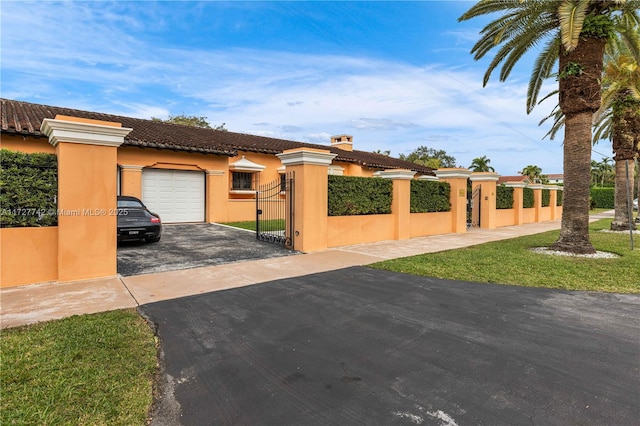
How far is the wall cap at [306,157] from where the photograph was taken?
9781 millimetres

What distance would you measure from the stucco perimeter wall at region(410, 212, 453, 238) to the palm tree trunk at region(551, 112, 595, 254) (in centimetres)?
485

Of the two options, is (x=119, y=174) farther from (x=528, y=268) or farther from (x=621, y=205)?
(x=621, y=205)

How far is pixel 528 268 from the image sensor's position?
7.99 m

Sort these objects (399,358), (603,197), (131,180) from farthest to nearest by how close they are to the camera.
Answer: (603,197) < (131,180) < (399,358)

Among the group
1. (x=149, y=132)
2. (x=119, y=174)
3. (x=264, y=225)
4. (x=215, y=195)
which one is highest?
(x=149, y=132)

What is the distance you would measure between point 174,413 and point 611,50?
17.1 m

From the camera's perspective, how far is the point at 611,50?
12.7 meters

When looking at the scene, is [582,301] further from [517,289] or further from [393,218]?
[393,218]

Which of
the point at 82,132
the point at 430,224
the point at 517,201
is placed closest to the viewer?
the point at 82,132

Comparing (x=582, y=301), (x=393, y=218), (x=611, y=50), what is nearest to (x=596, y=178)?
(x=611, y=50)

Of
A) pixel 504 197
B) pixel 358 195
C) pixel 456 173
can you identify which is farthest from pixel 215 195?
pixel 504 197

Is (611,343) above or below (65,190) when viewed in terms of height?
below

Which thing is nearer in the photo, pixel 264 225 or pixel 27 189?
pixel 27 189

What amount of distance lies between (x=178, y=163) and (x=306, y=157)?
8.86 m
